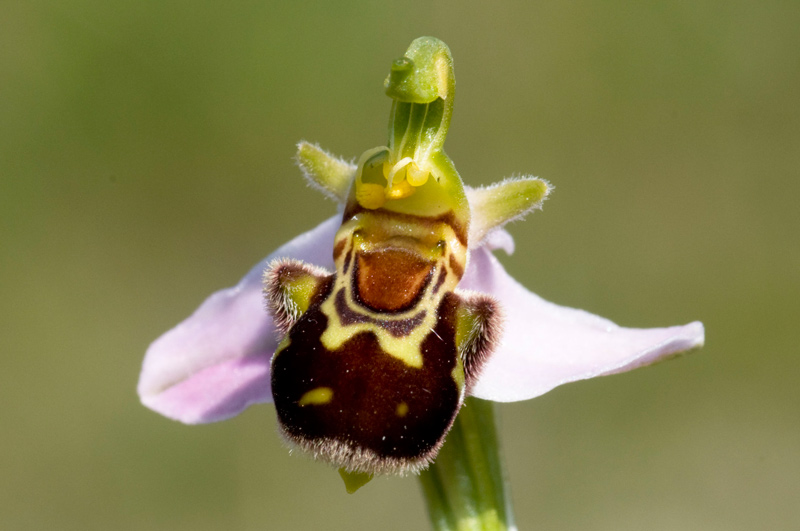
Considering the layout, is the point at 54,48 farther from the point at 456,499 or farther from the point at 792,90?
the point at 456,499

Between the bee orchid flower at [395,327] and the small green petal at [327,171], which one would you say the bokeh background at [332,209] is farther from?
the small green petal at [327,171]

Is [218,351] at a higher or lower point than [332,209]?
lower

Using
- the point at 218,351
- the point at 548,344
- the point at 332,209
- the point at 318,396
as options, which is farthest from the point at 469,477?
the point at 332,209

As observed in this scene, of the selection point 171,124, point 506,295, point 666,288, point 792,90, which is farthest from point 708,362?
point 506,295

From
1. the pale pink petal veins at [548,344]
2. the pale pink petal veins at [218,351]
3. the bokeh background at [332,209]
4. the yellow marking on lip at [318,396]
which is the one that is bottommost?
the yellow marking on lip at [318,396]

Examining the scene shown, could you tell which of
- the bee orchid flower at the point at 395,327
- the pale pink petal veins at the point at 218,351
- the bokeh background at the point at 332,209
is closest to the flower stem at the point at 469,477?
the bee orchid flower at the point at 395,327

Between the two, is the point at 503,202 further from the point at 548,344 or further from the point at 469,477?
the point at 469,477
